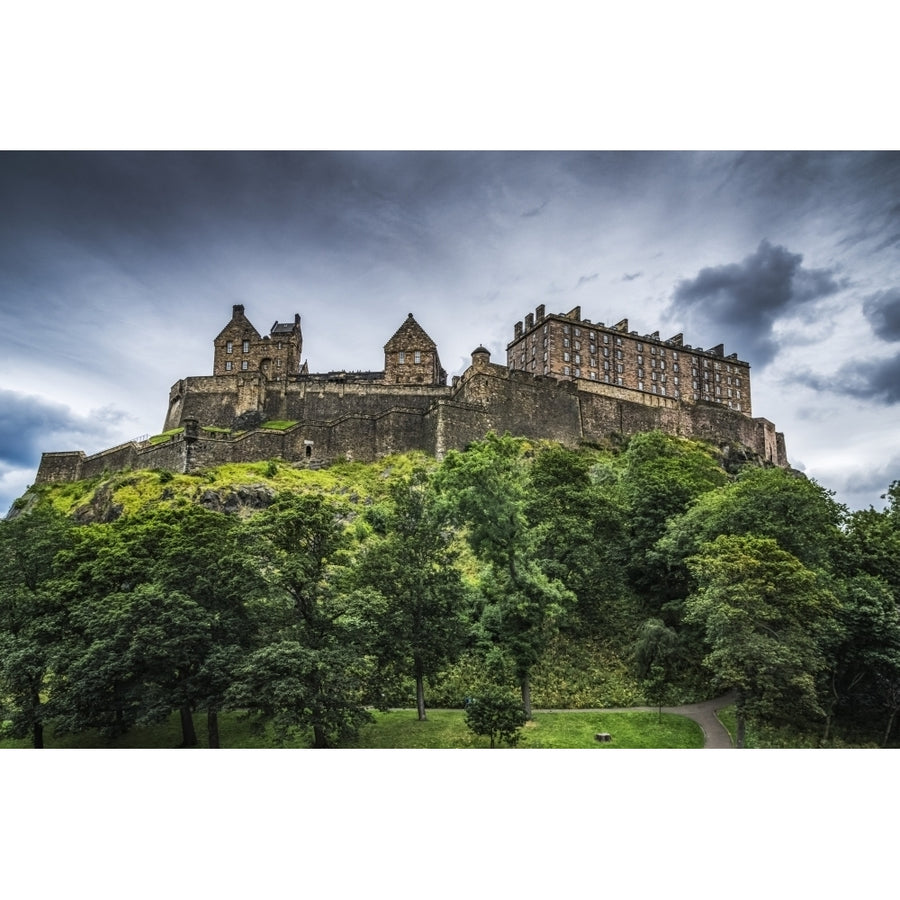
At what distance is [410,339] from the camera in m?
45.2

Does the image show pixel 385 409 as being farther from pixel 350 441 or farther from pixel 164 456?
pixel 164 456

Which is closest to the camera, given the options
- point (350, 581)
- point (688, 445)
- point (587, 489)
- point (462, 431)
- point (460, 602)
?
point (350, 581)

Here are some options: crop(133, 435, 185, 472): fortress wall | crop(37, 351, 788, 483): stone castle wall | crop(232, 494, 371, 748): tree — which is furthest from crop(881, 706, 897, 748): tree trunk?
crop(133, 435, 185, 472): fortress wall

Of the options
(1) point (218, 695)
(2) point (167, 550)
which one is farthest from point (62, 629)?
(1) point (218, 695)

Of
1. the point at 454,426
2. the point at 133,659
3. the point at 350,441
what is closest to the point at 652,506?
the point at 454,426

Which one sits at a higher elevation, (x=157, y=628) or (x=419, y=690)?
(x=157, y=628)

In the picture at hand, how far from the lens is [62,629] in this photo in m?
16.8

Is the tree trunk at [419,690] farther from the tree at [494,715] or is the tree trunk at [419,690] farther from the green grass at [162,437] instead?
the green grass at [162,437]

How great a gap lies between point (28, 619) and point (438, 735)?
33.0ft

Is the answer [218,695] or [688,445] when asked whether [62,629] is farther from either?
[688,445]

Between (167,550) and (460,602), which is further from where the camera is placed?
(460,602)

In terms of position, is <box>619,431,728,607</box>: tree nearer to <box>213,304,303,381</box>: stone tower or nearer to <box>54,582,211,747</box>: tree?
<box>54,582,211,747</box>: tree

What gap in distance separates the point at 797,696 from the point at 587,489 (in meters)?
10.9

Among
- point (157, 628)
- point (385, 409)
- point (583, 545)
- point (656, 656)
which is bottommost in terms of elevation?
point (656, 656)
